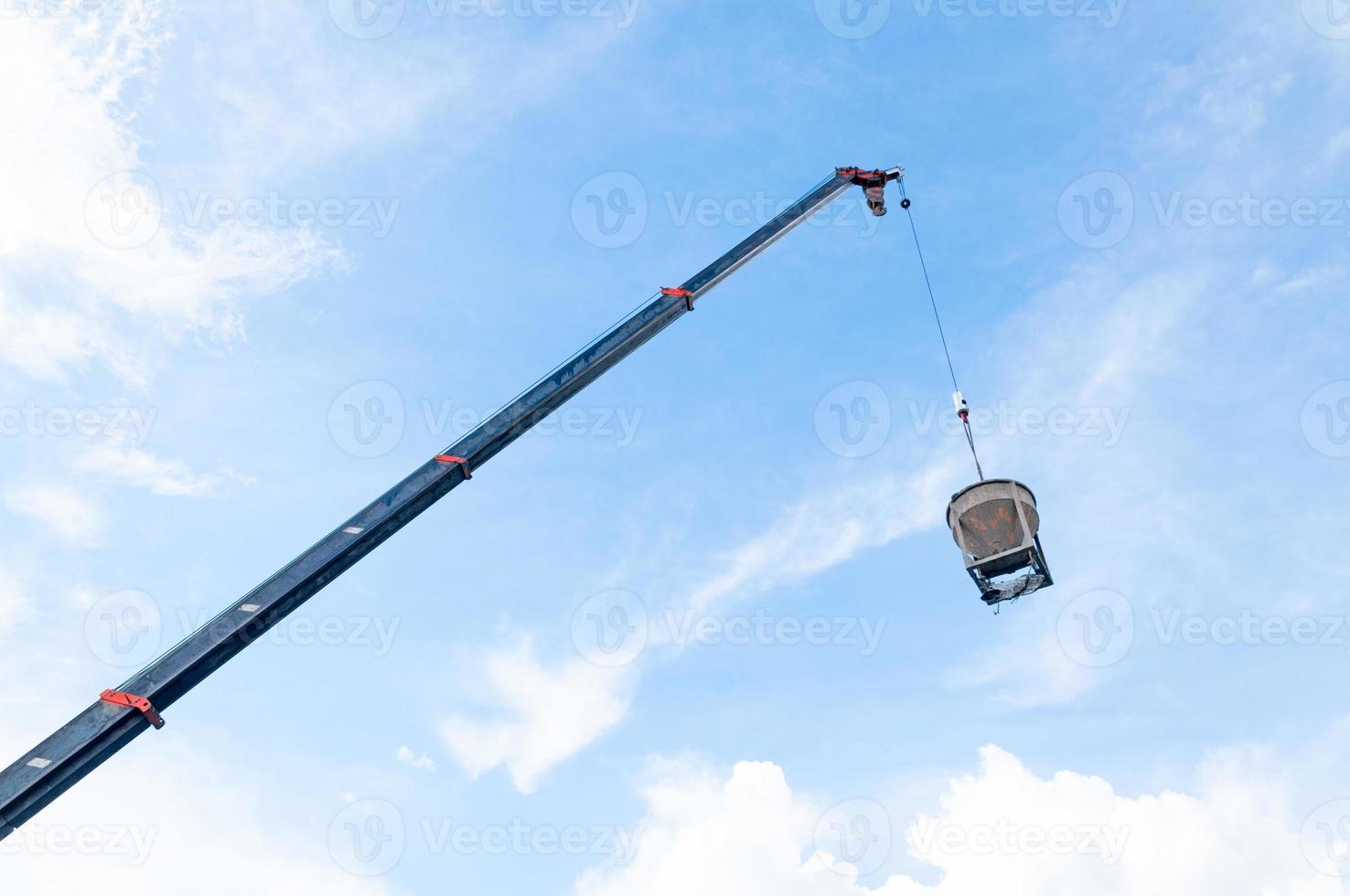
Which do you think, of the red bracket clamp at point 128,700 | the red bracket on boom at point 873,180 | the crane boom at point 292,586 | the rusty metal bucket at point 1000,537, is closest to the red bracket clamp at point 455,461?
the crane boom at point 292,586

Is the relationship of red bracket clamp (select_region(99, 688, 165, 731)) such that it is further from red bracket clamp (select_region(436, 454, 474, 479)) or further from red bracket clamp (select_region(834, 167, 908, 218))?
red bracket clamp (select_region(834, 167, 908, 218))

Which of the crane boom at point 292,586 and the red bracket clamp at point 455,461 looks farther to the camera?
the red bracket clamp at point 455,461

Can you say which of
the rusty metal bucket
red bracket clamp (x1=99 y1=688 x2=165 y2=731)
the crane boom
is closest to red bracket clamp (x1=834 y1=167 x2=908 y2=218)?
the crane boom

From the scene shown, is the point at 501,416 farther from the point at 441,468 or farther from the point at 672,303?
the point at 672,303

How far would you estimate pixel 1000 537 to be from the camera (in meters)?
16.5

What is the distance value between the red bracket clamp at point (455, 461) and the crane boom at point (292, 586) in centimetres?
1

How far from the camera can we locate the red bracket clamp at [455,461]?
16.7 meters

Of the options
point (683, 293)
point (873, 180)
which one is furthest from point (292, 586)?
point (873, 180)

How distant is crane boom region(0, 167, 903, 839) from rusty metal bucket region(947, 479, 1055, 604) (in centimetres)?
670

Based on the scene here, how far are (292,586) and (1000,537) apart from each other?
10.8m

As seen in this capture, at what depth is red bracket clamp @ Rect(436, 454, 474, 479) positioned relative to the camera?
54.7 ft

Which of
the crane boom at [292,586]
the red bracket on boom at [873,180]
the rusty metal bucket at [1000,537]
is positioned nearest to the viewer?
the crane boom at [292,586]

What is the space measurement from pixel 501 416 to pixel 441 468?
1.43 metres

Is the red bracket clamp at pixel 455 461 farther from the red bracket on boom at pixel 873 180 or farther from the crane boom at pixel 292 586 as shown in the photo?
the red bracket on boom at pixel 873 180
